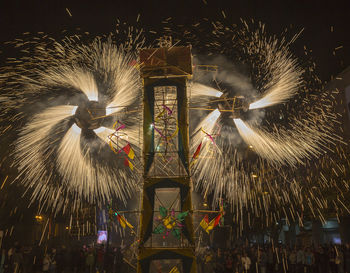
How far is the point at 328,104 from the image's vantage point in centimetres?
3150

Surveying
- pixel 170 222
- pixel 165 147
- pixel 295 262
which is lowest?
pixel 295 262

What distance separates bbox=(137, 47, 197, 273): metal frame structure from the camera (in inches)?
395

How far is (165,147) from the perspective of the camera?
11578 millimetres

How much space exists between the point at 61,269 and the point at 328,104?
28.4m

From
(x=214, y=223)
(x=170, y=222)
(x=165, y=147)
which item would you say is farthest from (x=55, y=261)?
(x=214, y=223)

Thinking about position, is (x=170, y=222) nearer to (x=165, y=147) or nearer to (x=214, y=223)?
(x=214, y=223)

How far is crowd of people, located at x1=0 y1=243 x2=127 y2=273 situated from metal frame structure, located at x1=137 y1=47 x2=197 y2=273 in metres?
8.20

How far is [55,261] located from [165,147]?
10.5m

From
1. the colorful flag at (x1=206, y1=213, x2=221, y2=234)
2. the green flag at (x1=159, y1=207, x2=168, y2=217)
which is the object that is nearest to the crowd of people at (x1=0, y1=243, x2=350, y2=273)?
the colorful flag at (x1=206, y1=213, x2=221, y2=234)

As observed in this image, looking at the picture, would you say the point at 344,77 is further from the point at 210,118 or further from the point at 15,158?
the point at 15,158

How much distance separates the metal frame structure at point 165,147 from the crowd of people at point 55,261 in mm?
8197

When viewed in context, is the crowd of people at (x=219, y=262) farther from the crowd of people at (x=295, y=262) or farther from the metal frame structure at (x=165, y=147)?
the metal frame structure at (x=165, y=147)

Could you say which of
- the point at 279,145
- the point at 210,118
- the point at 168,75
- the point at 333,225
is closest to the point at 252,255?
the point at 279,145

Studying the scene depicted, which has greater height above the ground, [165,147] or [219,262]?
[165,147]
